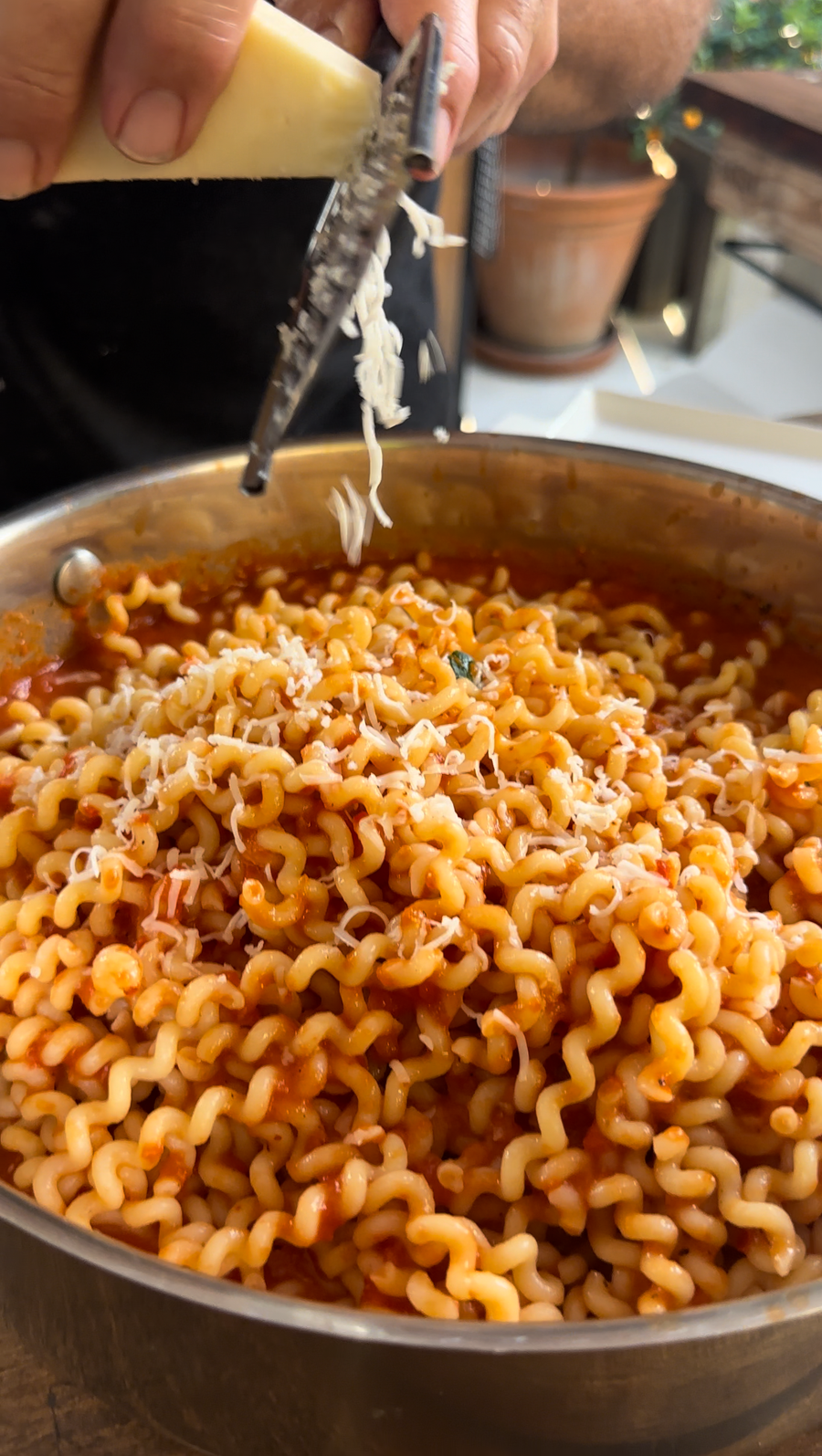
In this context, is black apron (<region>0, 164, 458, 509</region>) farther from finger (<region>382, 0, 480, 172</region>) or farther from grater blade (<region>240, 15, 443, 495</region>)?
finger (<region>382, 0, 480, 172</region>)

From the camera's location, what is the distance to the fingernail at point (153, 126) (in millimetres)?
933

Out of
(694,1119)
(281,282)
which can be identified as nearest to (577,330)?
(281,282)

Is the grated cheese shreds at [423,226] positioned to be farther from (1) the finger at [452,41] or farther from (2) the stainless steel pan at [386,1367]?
(2) the stainless steel pan at [386,1367]

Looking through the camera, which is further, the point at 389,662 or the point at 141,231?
the point at 141,231

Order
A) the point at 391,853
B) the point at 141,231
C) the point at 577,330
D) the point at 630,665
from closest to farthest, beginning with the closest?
the point at 391,853, the point at 630,665, the point at 141,231, the point at 577,330

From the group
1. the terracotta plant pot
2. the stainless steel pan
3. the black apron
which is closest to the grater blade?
the black apron

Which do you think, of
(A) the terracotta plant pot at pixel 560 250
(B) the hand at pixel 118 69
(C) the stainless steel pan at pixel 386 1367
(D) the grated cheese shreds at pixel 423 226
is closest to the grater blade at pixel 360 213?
(D) the grated cheese shreds at pixel 423 226

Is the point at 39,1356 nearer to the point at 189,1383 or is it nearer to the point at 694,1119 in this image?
the point at 189,1383

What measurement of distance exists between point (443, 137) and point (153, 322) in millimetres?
1102

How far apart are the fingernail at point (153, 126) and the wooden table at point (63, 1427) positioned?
40.6 inches

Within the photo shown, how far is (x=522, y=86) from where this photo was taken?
4.92 ft

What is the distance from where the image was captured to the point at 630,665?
1.58 metres

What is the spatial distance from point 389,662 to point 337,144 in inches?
23.1

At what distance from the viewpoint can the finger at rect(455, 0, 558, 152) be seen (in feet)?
4.33
